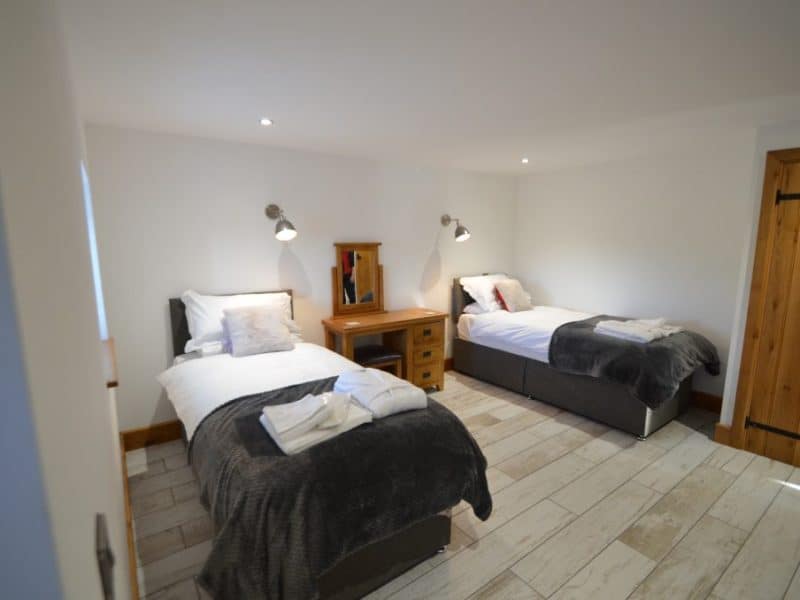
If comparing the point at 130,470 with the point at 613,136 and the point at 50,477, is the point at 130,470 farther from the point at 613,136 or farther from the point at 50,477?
the point at 613,136

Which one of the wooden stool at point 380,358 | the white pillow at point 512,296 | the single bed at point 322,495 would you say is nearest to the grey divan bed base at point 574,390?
the white pillow at point 512,296

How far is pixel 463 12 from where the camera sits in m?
1.31

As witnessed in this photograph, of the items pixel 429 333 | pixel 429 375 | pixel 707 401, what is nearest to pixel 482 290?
pixel 429 333

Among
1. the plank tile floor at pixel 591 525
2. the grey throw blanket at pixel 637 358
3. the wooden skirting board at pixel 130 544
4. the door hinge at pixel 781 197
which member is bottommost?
the plank tile floor at pixel 591 525

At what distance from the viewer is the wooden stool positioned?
3.50m

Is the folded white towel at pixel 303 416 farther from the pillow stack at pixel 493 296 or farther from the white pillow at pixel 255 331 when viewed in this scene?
the pillow stack at pixel 493 296

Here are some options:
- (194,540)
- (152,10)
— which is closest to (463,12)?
(152,10)

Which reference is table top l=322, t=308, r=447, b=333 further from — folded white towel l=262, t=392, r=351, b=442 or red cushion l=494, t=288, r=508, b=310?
folded white towel l=262, t=392, r=351, b=442

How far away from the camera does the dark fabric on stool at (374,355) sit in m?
3.48

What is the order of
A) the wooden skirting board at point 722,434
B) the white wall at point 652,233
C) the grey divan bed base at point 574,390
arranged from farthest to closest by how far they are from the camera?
the white wall at point 652,233 < the grey divan bed base at point 574,390 < the wooden skirting board at point 722,434

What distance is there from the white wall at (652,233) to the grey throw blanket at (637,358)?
42cm

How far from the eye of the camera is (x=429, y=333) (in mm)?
3779

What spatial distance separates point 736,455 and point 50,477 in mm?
3685

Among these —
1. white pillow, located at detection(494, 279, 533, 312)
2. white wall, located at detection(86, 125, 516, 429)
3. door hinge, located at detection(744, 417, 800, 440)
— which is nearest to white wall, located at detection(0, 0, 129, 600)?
white wall, located at detection(86, 125, 516, 429)
